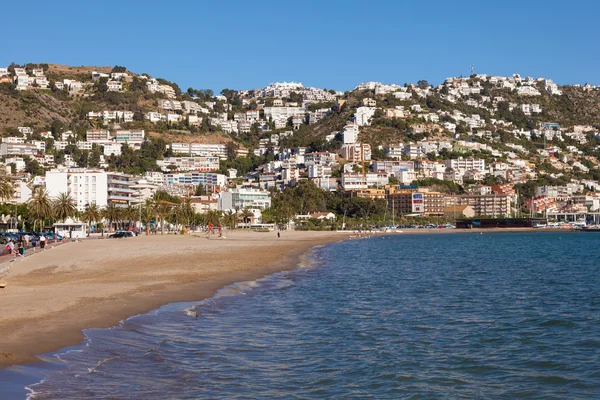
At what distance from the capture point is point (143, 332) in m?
15.5

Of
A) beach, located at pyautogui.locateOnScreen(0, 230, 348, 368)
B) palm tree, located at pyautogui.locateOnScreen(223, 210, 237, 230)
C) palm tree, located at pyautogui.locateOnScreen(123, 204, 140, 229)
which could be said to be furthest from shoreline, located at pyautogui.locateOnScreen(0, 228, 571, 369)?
palm tree, located at pyautogui.locateOnScreen(223, 210, 237, 230)

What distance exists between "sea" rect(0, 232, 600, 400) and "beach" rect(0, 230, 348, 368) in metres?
0.61

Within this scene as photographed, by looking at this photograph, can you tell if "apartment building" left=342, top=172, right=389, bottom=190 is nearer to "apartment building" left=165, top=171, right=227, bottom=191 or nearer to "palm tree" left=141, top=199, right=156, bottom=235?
"apartment building" left=165, top=171, right=227, bottom=191

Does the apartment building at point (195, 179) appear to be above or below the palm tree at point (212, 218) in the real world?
above

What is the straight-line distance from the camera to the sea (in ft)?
37.2

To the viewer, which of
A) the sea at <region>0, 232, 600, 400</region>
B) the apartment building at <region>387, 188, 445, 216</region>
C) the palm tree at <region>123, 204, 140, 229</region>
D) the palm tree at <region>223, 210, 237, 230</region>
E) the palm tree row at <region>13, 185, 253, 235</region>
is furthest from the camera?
the apartment building at <region>387, 188, 445, 216</region>

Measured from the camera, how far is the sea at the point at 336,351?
1134 cm

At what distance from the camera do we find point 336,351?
1450 centimetres

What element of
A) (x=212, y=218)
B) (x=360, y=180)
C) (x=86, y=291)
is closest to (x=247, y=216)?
(x=212, y=218)

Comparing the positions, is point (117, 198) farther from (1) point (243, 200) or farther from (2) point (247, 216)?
(1) point (243, 200)

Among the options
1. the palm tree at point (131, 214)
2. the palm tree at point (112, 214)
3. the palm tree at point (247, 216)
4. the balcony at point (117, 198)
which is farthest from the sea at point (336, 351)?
the palm tree at point (247, 216)

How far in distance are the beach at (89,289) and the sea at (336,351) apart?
1.99 feet

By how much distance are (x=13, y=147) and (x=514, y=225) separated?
125191 mm

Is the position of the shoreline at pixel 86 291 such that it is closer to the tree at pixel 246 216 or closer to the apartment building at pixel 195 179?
the tree at pixel 246 216
